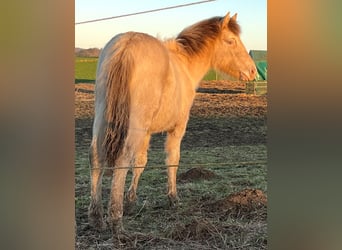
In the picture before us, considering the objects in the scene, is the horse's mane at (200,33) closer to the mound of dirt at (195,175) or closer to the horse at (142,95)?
the horse at (142,95)

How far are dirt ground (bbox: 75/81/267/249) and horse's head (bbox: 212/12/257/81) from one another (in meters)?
0.07

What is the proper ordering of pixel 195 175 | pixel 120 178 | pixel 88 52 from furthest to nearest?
1. pixel 195 175
2. pixel 120 178
3. pixel 88 52

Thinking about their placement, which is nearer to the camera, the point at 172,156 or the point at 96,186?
the point at 96,186

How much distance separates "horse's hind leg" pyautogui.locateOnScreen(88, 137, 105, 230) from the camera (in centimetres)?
255

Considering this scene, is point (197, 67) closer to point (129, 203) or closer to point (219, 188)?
point (219, 188)

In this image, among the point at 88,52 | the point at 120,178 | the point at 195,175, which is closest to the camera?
the point at 88,52

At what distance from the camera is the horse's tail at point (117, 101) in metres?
2.58

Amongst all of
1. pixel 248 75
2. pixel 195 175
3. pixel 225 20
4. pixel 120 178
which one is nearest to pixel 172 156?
pixel 195 175

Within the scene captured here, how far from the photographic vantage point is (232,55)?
2824 mm

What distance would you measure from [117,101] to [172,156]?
384mm

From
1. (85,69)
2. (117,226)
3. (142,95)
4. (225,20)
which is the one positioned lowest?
(117,226)

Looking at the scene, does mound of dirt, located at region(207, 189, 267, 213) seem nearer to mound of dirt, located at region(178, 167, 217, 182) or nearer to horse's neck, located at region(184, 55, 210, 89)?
mound of dirt, located at region(178, 167, 217, 182)

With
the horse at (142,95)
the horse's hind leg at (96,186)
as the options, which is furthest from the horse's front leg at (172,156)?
the horse's hind leg at (96,186)
